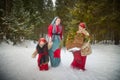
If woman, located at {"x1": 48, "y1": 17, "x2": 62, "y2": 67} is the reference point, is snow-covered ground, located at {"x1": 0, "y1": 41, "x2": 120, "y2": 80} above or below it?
below

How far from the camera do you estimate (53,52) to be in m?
2.59

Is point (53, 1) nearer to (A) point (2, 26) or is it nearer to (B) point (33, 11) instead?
(B) point (33, 11)

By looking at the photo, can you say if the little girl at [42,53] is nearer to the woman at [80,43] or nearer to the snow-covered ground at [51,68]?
the snow-covered ground at [51,68]

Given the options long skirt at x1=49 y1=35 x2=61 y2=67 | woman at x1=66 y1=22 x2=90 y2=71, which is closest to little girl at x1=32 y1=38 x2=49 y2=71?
long skirt at x1=49 y1=35 x2=61 y2=67

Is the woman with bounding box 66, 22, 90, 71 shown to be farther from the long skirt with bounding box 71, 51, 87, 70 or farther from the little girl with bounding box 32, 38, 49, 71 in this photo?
the little girl with bounding box 32, 38, 49, 71

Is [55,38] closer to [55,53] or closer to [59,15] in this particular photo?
[55,53]

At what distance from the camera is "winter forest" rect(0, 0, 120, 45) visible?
268 centimetres

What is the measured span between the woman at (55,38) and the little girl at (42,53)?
7cm

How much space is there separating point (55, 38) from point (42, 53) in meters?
0.24

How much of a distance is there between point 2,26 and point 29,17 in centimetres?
37

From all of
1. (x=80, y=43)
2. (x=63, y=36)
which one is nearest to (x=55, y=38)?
(x=63, y=36)

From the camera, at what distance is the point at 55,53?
2.59 m

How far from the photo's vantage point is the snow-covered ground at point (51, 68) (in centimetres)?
249

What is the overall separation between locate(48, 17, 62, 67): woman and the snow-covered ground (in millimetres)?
84
